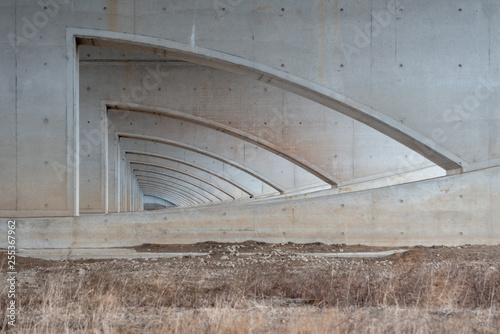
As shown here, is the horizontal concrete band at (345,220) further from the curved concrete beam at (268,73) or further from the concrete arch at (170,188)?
the concrete arch at (170,188)

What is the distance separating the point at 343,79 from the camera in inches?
494

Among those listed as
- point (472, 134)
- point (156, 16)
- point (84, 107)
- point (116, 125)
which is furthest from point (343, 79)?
point (116, 125)

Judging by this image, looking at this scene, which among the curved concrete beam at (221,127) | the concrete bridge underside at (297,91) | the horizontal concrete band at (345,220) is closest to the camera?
the horizontal concrete band at (345,220)

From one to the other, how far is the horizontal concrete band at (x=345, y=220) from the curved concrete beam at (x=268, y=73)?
39.0 inches

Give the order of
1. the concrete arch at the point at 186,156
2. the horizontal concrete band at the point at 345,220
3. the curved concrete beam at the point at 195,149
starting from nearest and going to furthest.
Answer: the horizontal concrete band at the point at 345,220 < the curved concrete beam at the point at 195,149 < the concrete arch at the point at 186,156

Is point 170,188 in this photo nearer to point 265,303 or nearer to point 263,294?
point 263,294

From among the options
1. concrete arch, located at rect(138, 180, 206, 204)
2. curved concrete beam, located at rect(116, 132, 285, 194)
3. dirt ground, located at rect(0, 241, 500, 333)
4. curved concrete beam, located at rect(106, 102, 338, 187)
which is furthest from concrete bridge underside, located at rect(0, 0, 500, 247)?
concrete arch, located at rect(138, 180, 206, 204)

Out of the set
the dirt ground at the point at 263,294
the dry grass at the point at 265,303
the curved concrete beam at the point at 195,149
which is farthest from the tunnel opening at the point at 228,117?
the dry grass at the point at 265,303

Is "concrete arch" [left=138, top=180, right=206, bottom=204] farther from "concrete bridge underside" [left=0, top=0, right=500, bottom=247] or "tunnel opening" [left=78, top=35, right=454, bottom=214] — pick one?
"concrete bridge underside" [left=0, top=0, right=500, bottom=247]

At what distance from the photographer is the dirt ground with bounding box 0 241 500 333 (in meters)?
4.68

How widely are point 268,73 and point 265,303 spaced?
7.54 m

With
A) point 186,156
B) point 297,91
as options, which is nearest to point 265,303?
point 297,91

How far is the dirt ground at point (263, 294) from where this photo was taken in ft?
15.3

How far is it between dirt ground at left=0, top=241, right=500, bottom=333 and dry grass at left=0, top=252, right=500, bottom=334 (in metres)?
0.01
